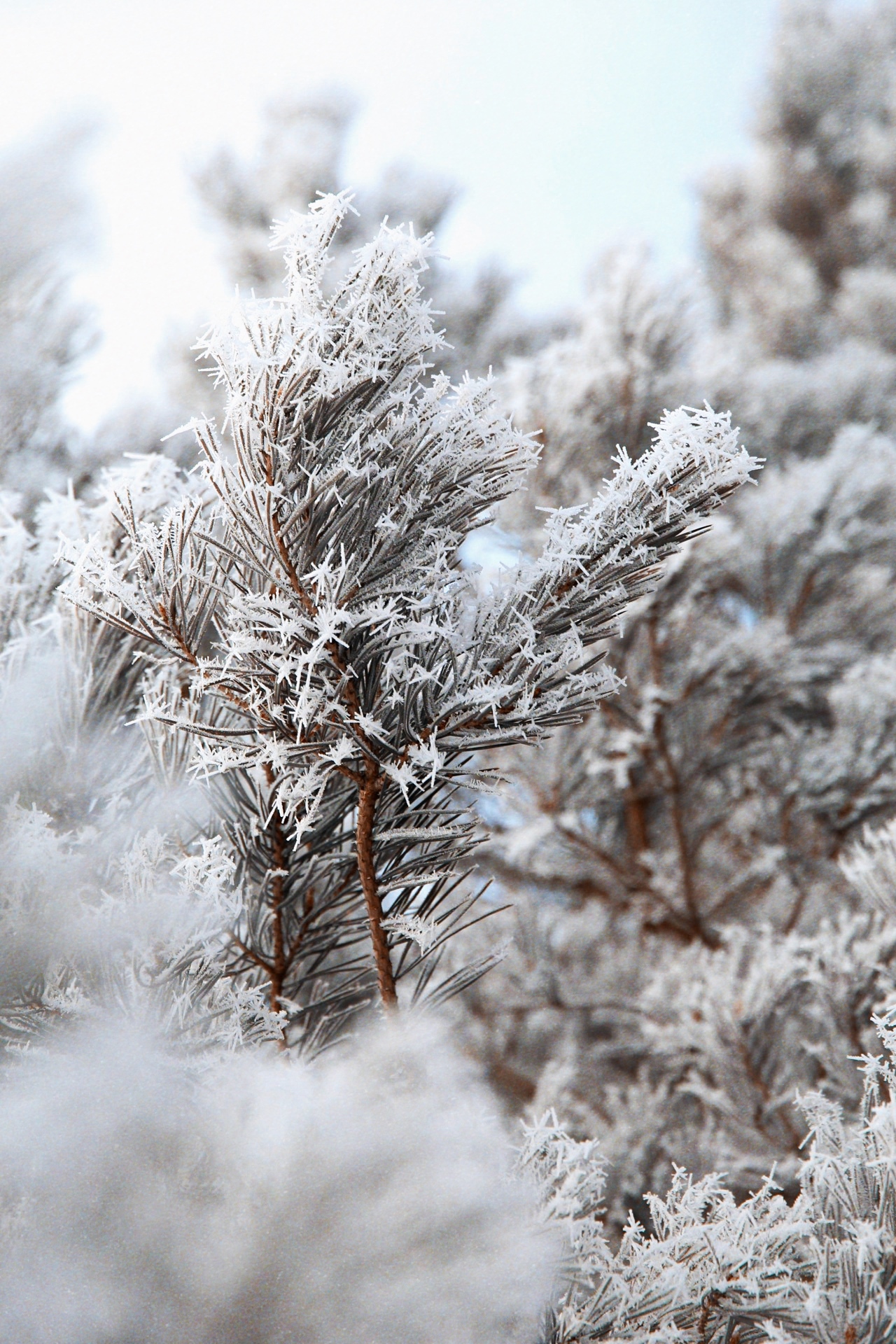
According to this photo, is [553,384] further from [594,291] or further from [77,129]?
[77,129]

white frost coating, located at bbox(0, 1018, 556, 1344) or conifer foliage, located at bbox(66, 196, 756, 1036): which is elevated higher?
conifer foliage, located at bbox(66, 196, 756, 1036)

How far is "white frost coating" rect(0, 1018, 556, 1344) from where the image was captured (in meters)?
0.36

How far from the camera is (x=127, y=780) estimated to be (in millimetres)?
566

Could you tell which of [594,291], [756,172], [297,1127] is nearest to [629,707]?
[594,291]

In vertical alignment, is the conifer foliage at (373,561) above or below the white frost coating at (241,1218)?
above

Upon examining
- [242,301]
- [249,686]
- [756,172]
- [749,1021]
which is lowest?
[749,1021]

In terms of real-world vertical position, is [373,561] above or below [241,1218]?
above

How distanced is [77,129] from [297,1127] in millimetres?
567

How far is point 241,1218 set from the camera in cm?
38

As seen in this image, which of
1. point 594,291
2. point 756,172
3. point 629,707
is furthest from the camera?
point 756,172

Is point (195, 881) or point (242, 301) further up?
point (242, 301)

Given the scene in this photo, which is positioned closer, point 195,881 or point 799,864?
point 195,881

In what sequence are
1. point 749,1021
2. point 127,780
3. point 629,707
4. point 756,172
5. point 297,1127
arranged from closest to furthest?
point 297,1127 < point 127,780 < point 749,1021 < point 629,707 < point 756,172

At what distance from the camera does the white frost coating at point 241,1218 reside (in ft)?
1.18
